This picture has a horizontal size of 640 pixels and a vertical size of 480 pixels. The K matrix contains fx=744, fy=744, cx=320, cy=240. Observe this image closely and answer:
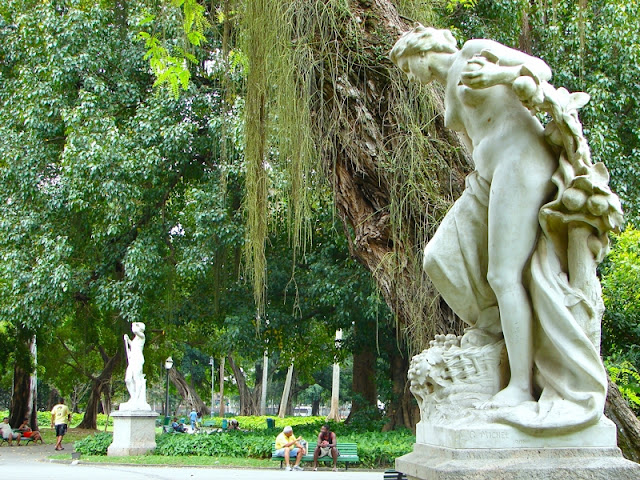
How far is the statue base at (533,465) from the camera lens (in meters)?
3.18

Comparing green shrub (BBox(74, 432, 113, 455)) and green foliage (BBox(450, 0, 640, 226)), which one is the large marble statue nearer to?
green foliage (BBox(450, 0, 640, 226))

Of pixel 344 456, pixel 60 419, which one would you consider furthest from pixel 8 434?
pixel 344 456

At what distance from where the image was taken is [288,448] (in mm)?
14898

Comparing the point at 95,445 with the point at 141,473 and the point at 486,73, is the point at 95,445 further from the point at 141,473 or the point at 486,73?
the point at 486,73

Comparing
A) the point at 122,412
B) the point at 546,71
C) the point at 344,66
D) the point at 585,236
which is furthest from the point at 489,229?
the point at 122,412

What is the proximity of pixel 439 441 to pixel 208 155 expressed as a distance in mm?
14877

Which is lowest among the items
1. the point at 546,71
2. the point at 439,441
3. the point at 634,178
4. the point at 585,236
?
the point at 439,441

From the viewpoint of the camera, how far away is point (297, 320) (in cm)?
1891

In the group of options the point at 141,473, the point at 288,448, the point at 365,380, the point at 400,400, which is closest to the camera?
the point at 141,473

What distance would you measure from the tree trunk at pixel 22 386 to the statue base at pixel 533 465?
25547mm

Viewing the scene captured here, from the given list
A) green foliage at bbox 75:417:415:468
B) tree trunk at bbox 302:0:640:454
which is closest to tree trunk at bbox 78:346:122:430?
green foliage at bbox 75:417:415:468

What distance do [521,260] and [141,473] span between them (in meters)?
11.7

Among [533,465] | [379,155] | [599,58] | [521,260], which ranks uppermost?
[599,58]

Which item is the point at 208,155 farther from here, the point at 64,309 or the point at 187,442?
the point at 187,442
